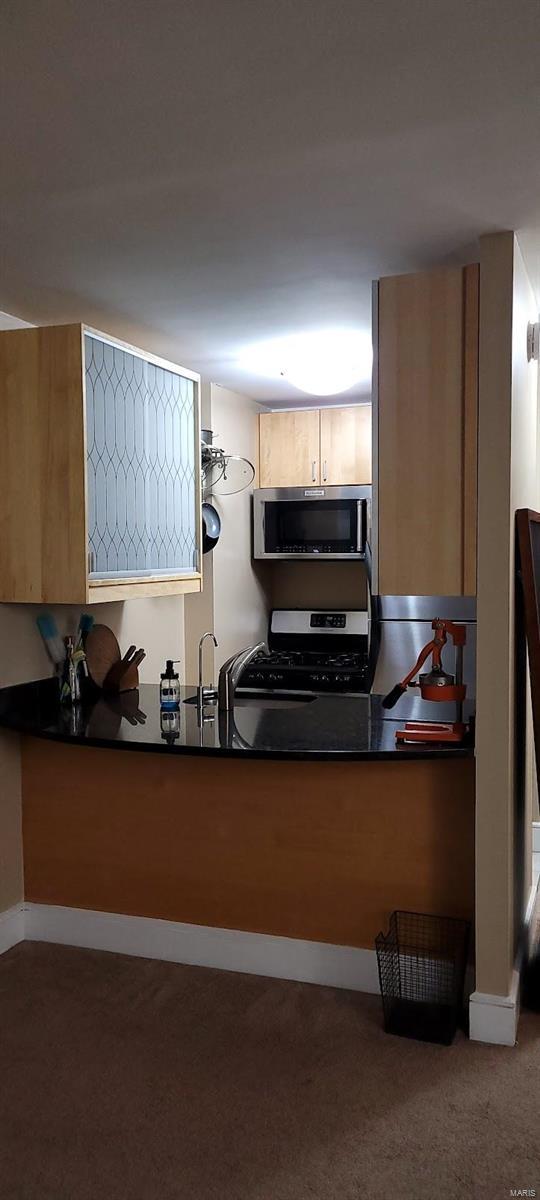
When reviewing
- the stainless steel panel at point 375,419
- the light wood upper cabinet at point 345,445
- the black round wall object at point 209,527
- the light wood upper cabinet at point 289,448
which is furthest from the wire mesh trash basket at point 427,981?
the light wood upper cabinet at point 289,448

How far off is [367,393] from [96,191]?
8.92 ft

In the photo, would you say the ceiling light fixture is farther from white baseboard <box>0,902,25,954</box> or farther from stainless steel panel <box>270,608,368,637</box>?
white baseboard <box>0,902,25,954</box>

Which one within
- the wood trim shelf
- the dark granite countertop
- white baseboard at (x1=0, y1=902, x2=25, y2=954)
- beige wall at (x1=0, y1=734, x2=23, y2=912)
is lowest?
white baseboard at (x1=0, y1=902, x2=25, y2=954)

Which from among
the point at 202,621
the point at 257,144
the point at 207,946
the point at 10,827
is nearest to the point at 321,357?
the point at 202,621

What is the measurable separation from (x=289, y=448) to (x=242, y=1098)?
350 centimetres

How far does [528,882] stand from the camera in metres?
3.49

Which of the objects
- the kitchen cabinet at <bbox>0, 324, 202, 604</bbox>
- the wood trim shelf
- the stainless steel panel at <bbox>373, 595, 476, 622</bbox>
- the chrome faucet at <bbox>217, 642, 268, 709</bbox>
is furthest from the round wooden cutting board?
the stainless steel panel at <bbox>373, 595, 476, 622</bbox>

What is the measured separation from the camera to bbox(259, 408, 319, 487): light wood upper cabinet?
509 cm

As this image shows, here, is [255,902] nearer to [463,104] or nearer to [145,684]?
[145,684]

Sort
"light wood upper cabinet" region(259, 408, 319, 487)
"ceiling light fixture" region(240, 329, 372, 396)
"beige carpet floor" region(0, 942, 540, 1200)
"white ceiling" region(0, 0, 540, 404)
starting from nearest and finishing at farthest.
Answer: "white ceiling" region(0, 0, 540, 404) < "beige carpet floor" region(0, 942, 540, 1200) < "ceiling light fixture" region(240, 329, 372, 396) < "light wood upper cabinet" region(259, 408, 319, 487)

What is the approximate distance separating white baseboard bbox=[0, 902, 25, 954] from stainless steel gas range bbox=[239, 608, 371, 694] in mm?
1732

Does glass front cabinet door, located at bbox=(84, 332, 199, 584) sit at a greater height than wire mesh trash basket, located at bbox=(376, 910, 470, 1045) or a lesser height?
greater

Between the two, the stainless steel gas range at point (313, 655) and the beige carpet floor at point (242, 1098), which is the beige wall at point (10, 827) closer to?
the beige carpet floor at point (242, 1098)

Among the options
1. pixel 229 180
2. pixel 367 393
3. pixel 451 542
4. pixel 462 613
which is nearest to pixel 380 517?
pixel 451 542
